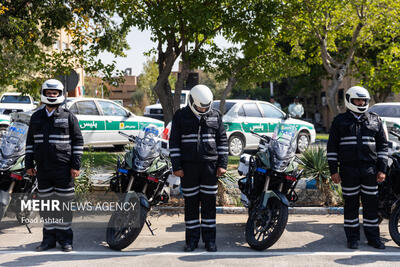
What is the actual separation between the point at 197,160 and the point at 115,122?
30.0 feet

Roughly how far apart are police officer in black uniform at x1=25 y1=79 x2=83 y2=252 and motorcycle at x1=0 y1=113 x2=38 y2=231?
0.91 meters

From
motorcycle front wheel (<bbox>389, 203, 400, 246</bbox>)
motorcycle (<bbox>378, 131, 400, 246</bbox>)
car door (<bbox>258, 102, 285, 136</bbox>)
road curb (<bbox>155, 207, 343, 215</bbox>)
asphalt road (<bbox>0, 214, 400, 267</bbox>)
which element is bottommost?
asphalt road (<bbox>0, 214, 400, 267</bbox>)

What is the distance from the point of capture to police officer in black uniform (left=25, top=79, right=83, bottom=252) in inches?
222

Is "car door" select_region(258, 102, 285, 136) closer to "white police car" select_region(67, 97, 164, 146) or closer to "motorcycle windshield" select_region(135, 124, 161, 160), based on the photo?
"white police car" select_region(67, 97, 164, 146)

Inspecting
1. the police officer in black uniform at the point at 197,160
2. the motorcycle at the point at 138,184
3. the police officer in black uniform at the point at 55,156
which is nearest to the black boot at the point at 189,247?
the police officer in black uniform at the point at 197,160

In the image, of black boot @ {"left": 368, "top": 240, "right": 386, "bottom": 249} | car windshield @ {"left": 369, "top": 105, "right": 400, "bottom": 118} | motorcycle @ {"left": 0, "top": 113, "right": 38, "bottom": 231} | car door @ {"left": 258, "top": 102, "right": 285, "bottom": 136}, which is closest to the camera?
black boot @ {"left": 368, "top": 240, "right": 386, "bottom": 249}

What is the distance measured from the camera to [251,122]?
14.0 meters

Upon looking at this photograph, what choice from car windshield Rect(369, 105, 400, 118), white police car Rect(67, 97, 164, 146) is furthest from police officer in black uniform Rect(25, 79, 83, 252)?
car windshield Rect(369, 105, 400, 118)

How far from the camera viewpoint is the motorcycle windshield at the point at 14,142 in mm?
6531

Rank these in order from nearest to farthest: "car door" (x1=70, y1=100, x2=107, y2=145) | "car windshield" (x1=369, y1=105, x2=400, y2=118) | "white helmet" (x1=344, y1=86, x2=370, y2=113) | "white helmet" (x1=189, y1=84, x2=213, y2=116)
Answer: "white helmet" (x1=189, y1=84, x2=213, y2=116)
"white helmet" (x1=344, y1=86, x2=370, y2=113)
"car door" (x1=70, y1=100, x2=107, y2=145)
"car windshield" (x1=369, y1=105, x2=400, y2=118)

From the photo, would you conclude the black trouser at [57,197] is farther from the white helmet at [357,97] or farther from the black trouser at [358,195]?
the white helmet at [357,97]

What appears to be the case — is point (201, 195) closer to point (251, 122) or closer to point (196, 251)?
point (196, 251)

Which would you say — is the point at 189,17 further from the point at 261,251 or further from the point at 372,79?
the point at 372,79

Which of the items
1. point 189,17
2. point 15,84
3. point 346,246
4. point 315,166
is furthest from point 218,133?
point 15,84
